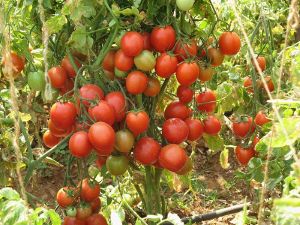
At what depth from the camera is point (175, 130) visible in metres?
1.65

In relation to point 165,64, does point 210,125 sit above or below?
below

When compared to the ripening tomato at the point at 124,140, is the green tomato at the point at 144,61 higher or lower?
higher

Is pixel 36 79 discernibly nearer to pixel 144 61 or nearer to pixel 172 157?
pixel 144 61

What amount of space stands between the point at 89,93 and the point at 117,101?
0.26 feet

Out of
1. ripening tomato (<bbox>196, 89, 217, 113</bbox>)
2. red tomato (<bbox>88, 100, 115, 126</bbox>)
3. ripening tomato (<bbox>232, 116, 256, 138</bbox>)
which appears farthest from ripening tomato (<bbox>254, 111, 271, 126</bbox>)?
red tomato (<bbox>88, 100, 115, 126</bbox>)

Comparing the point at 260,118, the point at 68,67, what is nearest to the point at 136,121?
the point at 68,67

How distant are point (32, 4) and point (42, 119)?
1360mm

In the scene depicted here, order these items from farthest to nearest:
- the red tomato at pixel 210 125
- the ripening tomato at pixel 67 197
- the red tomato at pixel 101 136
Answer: the red tomato at pixel 210 125 < the ripening tomato at pixel 67 197 < the red tomato at pixel 101 136

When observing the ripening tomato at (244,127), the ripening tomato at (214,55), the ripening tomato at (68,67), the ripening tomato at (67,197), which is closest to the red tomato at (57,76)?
the ripening tomato at (68,67)

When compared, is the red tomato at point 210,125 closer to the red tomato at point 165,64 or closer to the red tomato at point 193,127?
the red tomato at point 193,127

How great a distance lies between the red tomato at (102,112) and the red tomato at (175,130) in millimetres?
229

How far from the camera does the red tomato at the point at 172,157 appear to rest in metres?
1.61

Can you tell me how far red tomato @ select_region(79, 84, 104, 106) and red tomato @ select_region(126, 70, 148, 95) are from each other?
8 centimetres

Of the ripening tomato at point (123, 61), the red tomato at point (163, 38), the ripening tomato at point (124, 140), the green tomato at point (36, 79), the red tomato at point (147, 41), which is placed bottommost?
the ripening tomato at point (124, 140)
